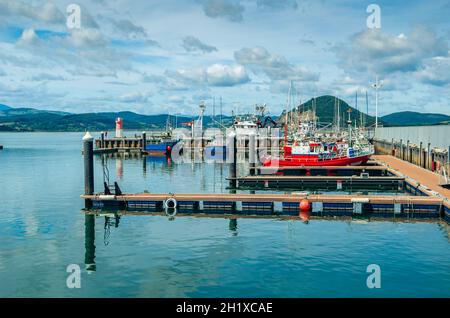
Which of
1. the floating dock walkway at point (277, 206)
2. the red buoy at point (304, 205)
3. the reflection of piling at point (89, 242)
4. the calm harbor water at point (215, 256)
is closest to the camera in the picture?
the calm harbor water at point (215, 256)

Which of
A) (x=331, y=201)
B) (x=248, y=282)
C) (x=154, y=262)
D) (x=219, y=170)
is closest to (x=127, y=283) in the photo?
(x=154, y=262)

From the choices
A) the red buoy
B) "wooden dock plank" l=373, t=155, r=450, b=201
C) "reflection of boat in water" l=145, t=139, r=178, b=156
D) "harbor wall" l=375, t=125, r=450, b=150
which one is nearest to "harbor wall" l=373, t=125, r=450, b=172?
"harbor wall" l=375, t=125, r=450, b=150

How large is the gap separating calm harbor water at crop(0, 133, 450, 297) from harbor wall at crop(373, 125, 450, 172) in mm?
17698

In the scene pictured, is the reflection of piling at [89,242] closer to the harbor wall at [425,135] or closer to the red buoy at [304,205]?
the red buoy at [304,205]

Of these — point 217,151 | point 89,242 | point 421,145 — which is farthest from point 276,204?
point 217,151

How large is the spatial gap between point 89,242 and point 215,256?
7992 mm

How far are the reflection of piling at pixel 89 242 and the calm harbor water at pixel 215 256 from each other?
7cm

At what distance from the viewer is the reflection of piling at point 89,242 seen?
22141mm

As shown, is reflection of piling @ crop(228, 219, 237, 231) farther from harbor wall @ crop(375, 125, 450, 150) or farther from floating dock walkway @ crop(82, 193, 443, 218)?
harbor wall @ crop(375, 125, 450, 150)

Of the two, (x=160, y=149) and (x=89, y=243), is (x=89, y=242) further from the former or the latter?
(x=160, y=149)

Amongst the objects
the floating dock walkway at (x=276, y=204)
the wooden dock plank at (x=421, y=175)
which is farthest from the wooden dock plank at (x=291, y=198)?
the wooden dock plank at (x=421, y=175)

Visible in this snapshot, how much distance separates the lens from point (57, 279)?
65.6 feet

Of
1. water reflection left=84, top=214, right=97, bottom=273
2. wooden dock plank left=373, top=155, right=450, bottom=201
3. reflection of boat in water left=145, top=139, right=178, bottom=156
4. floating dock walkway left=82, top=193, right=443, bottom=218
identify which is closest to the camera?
water reflection left=84, top=214, right=97, bottom=273

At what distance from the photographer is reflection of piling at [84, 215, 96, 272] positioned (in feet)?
72.6
